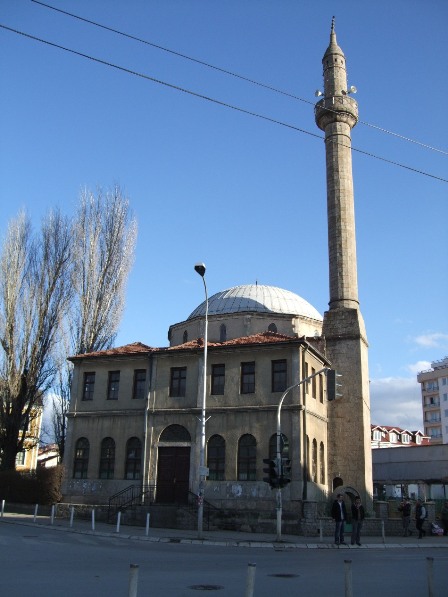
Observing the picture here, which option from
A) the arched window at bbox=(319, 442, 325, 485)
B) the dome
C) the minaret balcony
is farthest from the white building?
the arched window at bbox=(319, 442, 325, 485)

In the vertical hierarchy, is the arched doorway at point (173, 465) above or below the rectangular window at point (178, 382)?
below

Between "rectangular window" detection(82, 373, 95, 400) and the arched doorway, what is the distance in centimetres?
454

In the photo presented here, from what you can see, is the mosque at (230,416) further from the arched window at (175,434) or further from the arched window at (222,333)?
the arched window at (222,333)

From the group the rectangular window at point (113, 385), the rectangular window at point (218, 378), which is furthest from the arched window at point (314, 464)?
the rectangular window at point (113, 385)

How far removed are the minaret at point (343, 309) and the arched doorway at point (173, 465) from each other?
7.11m

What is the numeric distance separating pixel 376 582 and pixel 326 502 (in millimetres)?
18026

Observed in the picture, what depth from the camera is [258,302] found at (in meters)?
35.5

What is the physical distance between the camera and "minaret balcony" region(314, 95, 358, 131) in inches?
1369

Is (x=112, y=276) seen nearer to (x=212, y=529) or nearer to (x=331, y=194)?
(x=331, y=194)

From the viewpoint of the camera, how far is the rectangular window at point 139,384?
1111 inches

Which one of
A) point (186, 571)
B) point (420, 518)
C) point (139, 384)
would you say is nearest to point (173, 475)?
point (139, 384)

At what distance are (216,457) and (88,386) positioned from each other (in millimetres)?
7510

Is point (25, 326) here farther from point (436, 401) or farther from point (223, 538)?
point (436, 401)

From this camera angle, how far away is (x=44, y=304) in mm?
33438
